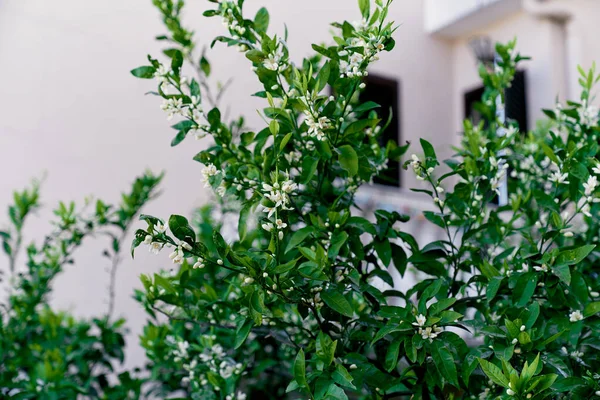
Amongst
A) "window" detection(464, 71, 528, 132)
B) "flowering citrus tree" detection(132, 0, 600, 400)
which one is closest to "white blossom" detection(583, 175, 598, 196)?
"flowering citrus tree" detection(132, 0, 600, 400)

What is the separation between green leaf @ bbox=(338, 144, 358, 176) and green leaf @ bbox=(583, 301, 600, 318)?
0.60m

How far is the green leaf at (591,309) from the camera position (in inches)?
63.6

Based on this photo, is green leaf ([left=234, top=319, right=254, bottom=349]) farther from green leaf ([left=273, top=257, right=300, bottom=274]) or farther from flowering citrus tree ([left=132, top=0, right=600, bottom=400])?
green leaf ([left=273, top=257, right=300, bottom=274])

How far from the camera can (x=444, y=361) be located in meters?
1.50

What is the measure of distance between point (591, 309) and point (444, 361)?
39cm

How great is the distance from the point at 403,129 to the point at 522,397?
683cm

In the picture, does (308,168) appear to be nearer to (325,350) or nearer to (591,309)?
(325,350)

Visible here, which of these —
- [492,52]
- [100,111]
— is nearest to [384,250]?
[100,111]

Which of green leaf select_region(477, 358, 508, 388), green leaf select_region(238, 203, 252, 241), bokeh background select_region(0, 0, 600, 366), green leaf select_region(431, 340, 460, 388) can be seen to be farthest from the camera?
bokeh background select_region(0, 0, 600, 366)

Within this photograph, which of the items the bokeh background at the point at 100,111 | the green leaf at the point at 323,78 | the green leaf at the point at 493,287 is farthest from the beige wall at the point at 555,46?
the green leaf at the point at 323,78

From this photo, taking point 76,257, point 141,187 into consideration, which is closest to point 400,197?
point 76,257

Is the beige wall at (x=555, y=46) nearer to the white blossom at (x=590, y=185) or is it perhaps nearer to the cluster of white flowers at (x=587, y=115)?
the cluster of white flowers at (x=587, y=115)

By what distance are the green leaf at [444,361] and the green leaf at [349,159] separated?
0.41 meters

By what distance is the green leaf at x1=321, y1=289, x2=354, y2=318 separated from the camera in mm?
1500
